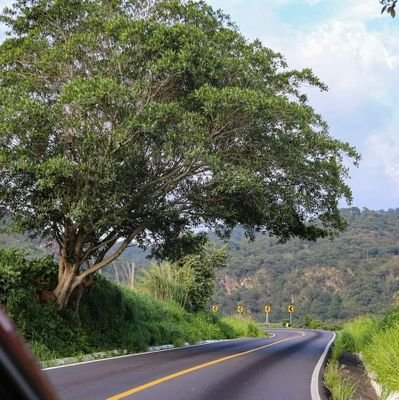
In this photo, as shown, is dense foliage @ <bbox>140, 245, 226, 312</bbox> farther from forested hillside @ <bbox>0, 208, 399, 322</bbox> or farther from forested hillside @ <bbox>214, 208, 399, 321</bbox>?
forested hillside @ <bbox>214, 208, 399, 321</bbox>

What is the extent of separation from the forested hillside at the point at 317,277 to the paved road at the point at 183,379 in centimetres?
6084

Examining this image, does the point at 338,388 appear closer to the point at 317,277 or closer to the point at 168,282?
the point at 168,282

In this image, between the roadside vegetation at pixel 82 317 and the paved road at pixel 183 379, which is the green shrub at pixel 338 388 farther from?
the roadside vegetation at pixel 82 317

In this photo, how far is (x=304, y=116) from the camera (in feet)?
52.9

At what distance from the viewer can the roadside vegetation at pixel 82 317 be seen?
49.3 ft

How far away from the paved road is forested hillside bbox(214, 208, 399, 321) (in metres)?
60.8

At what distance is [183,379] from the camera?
37.8ft

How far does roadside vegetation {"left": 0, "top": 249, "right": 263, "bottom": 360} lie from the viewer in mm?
15039

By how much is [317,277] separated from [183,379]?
79302 millimetres

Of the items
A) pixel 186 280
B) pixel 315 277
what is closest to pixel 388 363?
pixel 186 280

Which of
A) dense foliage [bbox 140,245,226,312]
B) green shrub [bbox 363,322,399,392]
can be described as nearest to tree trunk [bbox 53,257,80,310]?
green shrub [bbox 363,322,399,392]

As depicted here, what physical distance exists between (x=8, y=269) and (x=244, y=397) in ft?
26.4

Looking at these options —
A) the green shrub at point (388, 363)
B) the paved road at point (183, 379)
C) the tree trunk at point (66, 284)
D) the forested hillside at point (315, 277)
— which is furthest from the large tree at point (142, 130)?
the forested hillside at point (315, 277)

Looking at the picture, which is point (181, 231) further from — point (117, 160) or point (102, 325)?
point (117, 160)
